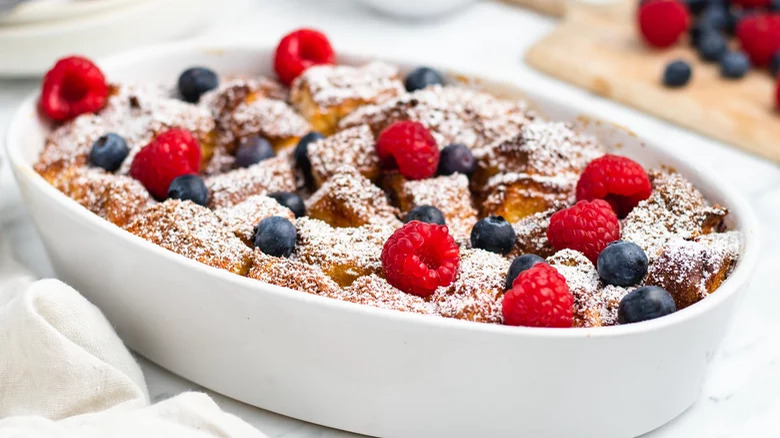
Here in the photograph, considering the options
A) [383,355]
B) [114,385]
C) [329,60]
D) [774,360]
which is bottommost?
[774,360]

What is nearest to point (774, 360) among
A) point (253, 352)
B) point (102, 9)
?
point (253, 352)

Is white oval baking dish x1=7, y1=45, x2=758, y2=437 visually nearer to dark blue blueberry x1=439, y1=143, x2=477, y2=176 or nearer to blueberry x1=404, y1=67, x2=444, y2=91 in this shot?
dark blue blueberry x1=439, y1=143, x2=477, y2=176

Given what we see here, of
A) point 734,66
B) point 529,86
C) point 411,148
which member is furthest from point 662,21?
point 411,148

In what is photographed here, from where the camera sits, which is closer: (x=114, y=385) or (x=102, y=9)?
(x=114, y=385)

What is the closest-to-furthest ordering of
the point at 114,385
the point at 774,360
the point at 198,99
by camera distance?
1. the point at 114,385
2. the point at 774,360
3. the point at 198,99

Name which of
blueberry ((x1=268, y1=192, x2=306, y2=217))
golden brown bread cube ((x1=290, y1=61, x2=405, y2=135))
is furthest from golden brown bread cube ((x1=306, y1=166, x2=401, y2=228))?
golden brown bread cube ((x1=290, y1=61, x2=405, y2=135))

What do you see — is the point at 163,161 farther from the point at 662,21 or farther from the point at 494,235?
the point at 662,21

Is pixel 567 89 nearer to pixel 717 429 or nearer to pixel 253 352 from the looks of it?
pixel 717 429
